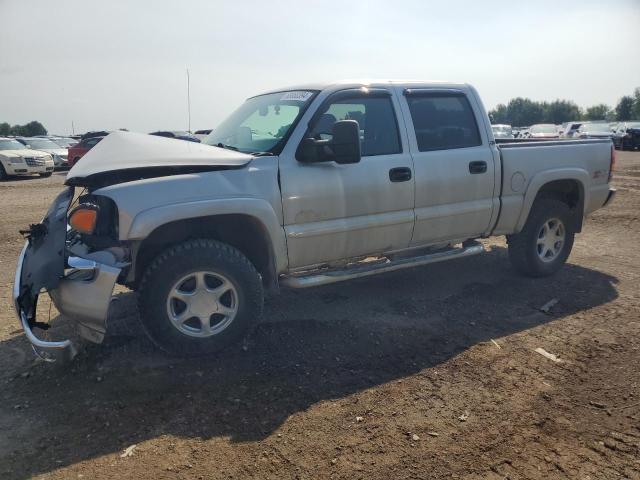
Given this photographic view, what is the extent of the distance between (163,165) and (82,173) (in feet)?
1.76

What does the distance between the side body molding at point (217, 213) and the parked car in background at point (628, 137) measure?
1174 inches

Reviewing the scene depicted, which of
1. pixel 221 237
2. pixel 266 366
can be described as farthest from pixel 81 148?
pixel 266 366

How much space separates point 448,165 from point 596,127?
2989 centimetres

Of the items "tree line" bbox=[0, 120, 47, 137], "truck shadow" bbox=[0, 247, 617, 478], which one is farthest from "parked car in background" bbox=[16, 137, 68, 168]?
"tree line" bbox=[0, 120, 47, 137]

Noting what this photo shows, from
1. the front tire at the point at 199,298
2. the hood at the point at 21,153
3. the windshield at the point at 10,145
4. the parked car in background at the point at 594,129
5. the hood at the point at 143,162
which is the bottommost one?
the front tire at the point at 199,298

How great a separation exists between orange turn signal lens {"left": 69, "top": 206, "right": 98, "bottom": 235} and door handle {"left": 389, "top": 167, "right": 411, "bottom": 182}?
231 centimetres

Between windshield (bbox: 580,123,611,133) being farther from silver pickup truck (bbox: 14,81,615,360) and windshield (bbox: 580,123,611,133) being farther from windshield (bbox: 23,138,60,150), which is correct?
windshield (bbox: 23,138,60,150)

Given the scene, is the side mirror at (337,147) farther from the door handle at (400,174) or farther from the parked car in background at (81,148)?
the parked car in background at (81,148)

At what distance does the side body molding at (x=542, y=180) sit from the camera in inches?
202

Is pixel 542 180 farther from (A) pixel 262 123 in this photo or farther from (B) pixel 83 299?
(B) pixel 83 299

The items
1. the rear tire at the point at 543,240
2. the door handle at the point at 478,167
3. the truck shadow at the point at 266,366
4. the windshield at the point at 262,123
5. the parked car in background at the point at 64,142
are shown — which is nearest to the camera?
the truck shadow at the point at 266,366

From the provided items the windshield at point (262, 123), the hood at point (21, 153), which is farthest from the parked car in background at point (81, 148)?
the windshield at point (262, 123)

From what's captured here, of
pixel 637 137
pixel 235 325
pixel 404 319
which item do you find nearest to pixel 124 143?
pixel 235 325

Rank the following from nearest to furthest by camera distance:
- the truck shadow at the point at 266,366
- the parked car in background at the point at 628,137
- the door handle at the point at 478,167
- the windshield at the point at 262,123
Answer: the truck shadow at the point at 266,366 → the windshield at the point at 262,123 → the door handle at the point at 478,167 → the parked car in background at the point at 628,137
